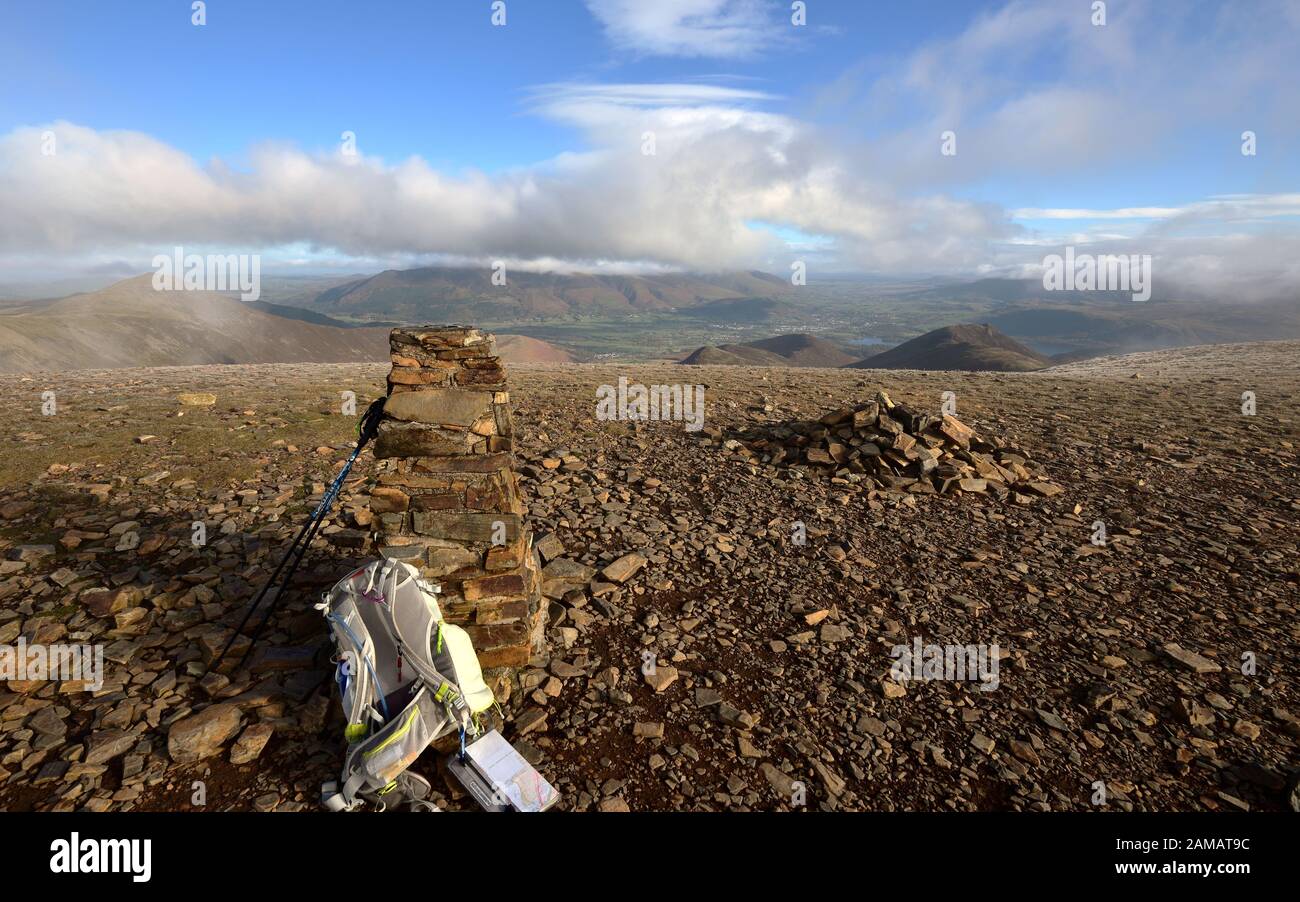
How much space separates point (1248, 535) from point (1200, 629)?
384cm

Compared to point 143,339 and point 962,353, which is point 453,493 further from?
point 143,339

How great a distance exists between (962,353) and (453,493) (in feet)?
444

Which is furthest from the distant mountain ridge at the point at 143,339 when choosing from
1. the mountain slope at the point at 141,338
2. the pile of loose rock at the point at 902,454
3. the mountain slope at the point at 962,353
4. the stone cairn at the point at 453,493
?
the stone cairn at the point at 453,493

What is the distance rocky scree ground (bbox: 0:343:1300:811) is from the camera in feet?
17.4

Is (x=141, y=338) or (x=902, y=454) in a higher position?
(x=141, y=338)

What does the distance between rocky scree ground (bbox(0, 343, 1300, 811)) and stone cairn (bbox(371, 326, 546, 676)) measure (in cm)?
108

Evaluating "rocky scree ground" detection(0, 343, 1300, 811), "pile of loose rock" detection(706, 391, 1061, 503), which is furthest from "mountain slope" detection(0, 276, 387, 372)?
"pile of loose rock" detection(706, 391, 1061, 503)

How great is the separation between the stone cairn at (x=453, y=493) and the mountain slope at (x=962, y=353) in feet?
359

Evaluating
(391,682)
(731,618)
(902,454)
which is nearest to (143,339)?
(902,454)

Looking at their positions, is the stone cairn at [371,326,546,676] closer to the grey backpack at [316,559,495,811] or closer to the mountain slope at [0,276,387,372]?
A: the grey backpack at [316,559,495,811]

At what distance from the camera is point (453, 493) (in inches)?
239

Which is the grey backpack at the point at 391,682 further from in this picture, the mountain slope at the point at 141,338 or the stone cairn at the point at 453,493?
→ the mountain slope at the point at 141,338

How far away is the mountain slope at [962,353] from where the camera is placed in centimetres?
10994
